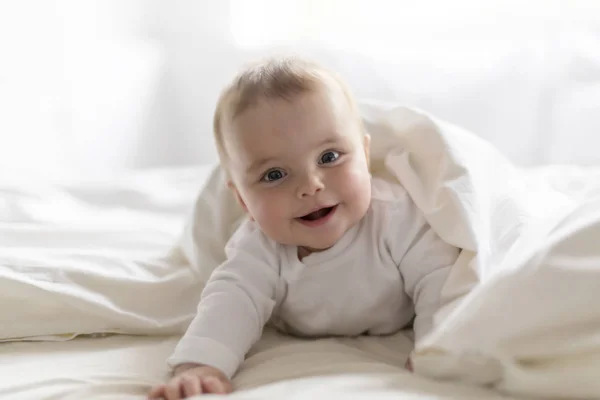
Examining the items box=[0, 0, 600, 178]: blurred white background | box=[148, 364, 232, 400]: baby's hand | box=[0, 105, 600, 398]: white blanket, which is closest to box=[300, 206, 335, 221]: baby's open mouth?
box=[0, 105, 600, 398]: white blanket

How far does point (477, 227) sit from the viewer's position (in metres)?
0.93

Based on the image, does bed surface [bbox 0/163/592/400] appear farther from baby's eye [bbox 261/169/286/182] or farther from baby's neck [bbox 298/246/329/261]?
baby's eye [bbox 261/169/286/182]

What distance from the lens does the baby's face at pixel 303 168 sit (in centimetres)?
94

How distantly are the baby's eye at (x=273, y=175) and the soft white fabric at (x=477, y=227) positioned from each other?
19cm

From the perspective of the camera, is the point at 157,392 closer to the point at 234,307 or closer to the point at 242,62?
the point at 234,307

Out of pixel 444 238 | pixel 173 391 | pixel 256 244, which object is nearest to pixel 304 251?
pixel 256 244

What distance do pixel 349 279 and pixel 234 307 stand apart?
0.16 m

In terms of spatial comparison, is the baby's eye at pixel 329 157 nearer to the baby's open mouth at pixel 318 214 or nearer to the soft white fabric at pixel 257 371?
the baby's open mouth at pixel 318 214

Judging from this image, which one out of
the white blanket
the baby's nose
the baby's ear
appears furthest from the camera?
the baby's ear

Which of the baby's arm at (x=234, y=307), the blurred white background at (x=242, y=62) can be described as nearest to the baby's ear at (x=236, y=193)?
the baby's arm at (x=234, y=307)

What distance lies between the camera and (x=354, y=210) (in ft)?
3.22

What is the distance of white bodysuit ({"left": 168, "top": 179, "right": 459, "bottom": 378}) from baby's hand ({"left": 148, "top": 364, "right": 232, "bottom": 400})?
0.11m

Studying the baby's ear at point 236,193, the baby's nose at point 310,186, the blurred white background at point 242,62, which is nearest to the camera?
the baby's nose at point 310,186

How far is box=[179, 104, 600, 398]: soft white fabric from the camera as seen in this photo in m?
0.67
